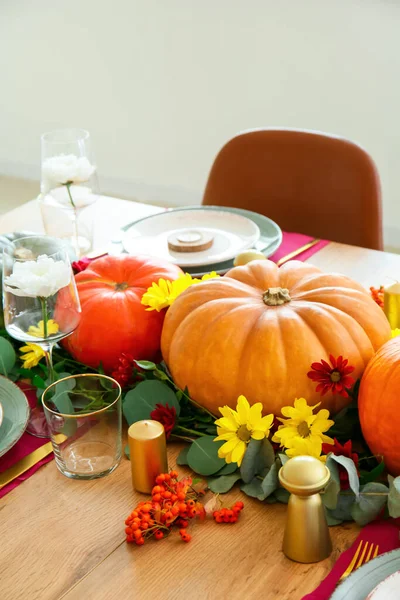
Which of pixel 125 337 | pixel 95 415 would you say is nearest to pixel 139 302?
pixel 125 337

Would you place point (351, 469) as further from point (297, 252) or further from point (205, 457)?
point (297, 252)

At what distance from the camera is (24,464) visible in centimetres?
96

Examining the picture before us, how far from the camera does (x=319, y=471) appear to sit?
2.50 feet

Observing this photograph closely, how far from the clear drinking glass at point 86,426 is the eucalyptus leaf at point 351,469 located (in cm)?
26

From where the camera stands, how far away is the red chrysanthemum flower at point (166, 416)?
3.20 ft

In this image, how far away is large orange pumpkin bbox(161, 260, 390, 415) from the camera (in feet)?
3.11

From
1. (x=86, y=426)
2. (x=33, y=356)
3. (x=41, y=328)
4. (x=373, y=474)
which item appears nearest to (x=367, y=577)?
(x=373, y=474)

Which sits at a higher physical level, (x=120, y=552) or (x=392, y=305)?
(x=392, y=305)

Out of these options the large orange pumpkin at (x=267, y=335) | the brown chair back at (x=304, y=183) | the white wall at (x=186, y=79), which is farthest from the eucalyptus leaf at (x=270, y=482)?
the white wall at (x=186, y=79)

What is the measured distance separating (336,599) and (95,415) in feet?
1.11

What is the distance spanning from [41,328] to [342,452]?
0.39 m

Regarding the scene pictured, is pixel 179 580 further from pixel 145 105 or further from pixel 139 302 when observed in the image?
pixel 145 105

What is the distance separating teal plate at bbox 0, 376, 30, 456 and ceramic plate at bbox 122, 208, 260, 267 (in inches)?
17.6

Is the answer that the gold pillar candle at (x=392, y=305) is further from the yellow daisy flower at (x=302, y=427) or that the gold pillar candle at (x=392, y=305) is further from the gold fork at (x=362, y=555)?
the gold fork at (x=362, y=555)
